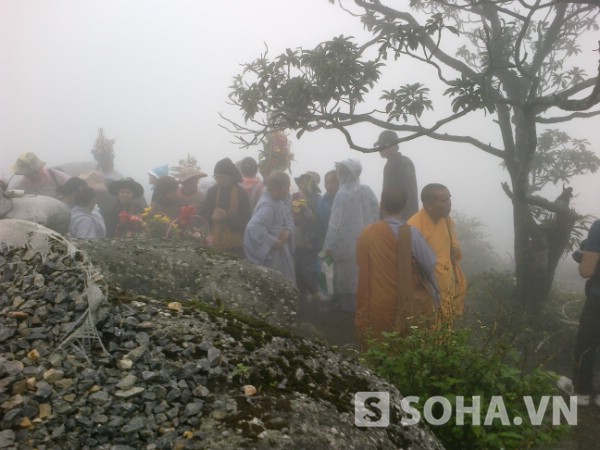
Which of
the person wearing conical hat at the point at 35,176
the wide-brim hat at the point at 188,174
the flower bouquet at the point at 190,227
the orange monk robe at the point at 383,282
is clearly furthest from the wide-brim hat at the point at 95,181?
the orange monk robe at the point at 383,282

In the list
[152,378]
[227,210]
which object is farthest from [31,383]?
[227,210]

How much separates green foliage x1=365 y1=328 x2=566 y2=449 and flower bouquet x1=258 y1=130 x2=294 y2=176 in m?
5.84

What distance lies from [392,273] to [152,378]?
2912 millimetres

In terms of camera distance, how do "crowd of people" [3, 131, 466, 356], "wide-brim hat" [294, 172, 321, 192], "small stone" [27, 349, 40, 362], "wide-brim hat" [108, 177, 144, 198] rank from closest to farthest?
"small stone" [27, 349, 40, 362]
"crowd of people" [3, 131, 466, 356]
"wide-brim hat" [108, 177, 144, 198]
"wide-brim hat" [294, 172, 321, 192]

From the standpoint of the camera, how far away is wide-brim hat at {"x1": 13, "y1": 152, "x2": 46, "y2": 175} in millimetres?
7676

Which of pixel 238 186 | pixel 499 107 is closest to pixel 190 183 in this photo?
pixel 238 186

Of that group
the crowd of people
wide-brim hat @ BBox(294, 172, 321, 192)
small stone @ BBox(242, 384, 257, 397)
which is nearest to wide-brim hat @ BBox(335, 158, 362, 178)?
the crowd of people

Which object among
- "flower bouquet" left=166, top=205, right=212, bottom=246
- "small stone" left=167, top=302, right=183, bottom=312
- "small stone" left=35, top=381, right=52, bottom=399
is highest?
"flower bouquet" left=166, top=205, right=212, bottom=246

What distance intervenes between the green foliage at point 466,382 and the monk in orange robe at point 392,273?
1.48 meters

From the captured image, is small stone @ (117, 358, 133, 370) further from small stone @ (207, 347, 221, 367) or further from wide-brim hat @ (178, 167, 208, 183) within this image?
wide-brim hat @ (178, 167, 208, 183)

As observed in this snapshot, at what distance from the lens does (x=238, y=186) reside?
286 inches

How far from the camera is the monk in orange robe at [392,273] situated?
453cm

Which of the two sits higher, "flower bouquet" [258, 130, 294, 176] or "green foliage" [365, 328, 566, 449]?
"flower bouquet" [258, 130, 294, 176]

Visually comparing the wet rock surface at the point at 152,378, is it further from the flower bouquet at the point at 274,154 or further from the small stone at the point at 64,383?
the flower bouquet at the point at 274,154
